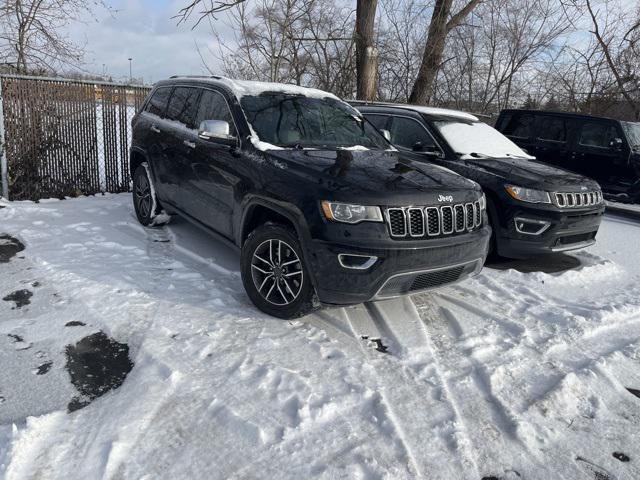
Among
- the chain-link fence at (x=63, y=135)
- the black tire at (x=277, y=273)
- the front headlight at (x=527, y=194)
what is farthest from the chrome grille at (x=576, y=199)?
the chain-link fence at (x=63, y=135)

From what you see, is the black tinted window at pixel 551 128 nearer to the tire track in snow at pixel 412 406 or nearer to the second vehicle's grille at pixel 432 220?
the second vehicle's grille at pixel 432 220

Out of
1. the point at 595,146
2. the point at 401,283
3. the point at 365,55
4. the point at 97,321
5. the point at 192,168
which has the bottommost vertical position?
the point at 97,321

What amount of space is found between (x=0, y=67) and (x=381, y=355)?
854cm

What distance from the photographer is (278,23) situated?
1270 centimetres

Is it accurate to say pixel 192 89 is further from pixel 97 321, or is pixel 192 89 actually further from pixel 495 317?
pixel 495 317

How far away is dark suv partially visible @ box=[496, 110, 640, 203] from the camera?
9398 mm

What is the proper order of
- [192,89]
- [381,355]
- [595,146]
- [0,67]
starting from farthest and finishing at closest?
1. [595,146]
2. [0,67]
3. [192,89]
4. [381,355]

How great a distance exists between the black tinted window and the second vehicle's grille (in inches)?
268

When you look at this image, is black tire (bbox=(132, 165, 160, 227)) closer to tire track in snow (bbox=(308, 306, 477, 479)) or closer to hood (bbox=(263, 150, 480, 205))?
hood (bbox=(263, 150, 480, 205))

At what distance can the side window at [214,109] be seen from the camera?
455cm

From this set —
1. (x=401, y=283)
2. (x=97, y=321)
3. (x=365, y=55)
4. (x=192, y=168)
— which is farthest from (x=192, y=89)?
(x=365, y=55)

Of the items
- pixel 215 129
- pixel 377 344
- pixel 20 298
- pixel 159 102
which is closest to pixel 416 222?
pixel 377 344

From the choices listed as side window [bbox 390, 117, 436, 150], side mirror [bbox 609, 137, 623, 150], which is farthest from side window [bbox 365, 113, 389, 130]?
side mirror [bbox 609, 137, 623, 150]

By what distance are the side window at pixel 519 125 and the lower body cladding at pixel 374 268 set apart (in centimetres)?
728
